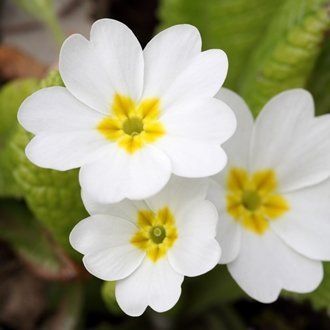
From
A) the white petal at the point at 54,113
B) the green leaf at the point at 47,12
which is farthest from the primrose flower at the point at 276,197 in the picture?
the green leaf at the point at 47,12

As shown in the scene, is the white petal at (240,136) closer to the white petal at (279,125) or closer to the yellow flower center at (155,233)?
the white petal at (279,125)

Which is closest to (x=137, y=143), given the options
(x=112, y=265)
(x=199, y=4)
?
(x=112, y=265)

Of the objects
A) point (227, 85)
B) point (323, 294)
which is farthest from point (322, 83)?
point (323, 294)

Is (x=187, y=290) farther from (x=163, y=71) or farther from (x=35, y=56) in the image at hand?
(x=35, y=56)

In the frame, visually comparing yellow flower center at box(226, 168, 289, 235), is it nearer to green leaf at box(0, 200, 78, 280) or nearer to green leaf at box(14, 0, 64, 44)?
green leaf at box(0, 200, 78, 280)

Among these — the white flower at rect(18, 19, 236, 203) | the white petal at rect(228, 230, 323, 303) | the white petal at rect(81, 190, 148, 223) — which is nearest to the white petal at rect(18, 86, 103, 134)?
the white flower at rect(18, 19, 236, 203)
